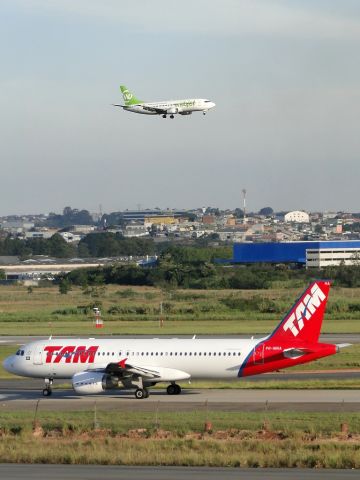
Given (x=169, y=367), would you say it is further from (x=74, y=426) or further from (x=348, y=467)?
(x=348, y=467)

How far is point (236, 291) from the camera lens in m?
130

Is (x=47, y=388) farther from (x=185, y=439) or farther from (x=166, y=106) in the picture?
(x=166, y=106)

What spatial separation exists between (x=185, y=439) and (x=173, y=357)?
13.3 m

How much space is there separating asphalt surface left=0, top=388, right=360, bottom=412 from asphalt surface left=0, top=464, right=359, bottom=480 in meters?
12.3

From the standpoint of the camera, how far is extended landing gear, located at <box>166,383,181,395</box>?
5291 cm

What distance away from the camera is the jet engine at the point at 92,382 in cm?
5084

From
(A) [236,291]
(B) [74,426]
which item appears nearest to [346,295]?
(A) [236,291]

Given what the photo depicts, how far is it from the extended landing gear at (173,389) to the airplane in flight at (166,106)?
53865 mm

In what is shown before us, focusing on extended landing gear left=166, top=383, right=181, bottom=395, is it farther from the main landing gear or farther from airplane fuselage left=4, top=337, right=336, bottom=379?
the main landing gear

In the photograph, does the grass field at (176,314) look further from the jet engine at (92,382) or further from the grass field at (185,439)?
the grass field at (185,439)

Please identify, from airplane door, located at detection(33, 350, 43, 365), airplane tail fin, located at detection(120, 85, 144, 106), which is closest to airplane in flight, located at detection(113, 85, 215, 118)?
airplane tail fin, located at detection(120, 85, 144, 106)

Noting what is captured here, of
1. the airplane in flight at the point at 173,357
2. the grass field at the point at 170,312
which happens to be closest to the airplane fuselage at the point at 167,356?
the airplane in flight at the point at 173,357

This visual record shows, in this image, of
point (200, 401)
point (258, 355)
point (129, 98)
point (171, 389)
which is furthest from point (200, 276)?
point (200, 401)

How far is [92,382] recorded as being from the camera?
50.9 metres
